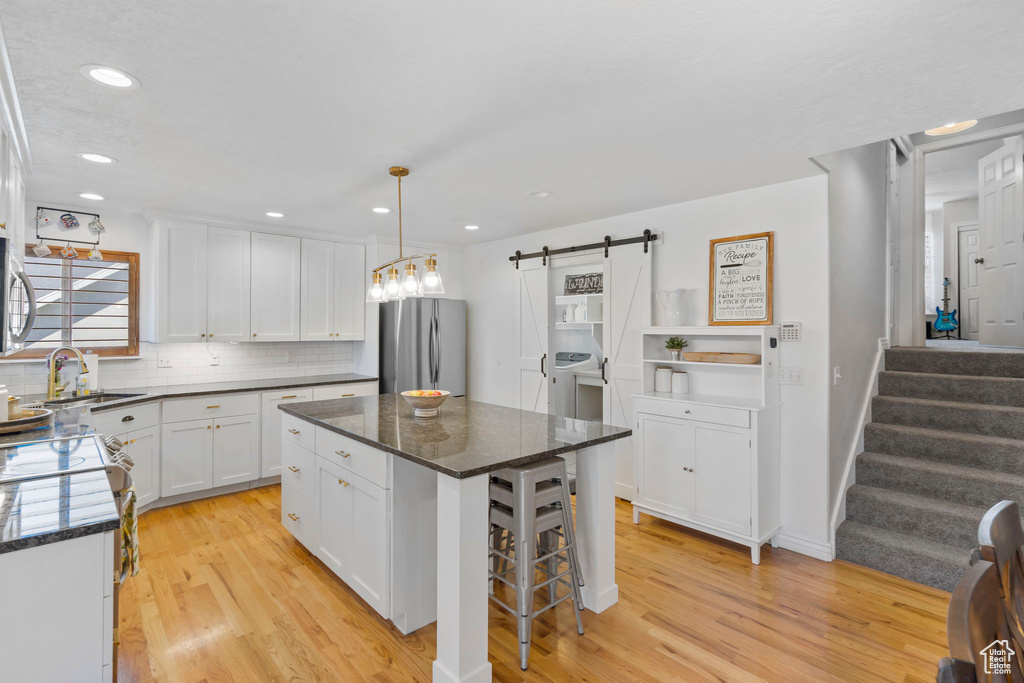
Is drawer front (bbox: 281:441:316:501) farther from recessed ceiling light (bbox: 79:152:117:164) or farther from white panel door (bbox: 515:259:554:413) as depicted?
white panel door (bbox: 515:259:554:413)

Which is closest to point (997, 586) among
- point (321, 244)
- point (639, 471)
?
point (639, 471)

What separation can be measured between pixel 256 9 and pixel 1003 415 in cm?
463

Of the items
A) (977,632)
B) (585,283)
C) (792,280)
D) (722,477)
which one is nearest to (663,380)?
(722,477)

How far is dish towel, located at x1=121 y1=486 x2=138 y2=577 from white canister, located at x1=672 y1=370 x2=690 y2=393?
320 centimetres

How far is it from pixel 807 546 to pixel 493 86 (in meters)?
3.25

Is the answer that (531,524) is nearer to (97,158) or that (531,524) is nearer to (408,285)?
(408,285)

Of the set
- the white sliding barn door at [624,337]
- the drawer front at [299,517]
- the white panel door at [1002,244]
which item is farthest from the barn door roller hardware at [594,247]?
the white panel door at [1002,244]

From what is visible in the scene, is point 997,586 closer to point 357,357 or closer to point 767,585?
point 767,585

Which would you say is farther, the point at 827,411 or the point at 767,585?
the point at 827,411

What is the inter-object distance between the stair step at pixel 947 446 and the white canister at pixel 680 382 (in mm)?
1372

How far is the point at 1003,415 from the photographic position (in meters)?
3.26

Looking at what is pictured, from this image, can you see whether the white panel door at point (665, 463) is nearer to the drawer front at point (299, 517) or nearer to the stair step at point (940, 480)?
the stair step at point (940, 480)

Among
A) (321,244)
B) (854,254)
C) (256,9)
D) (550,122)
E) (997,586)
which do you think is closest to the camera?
(997,586)

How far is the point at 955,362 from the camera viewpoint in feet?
12.7
